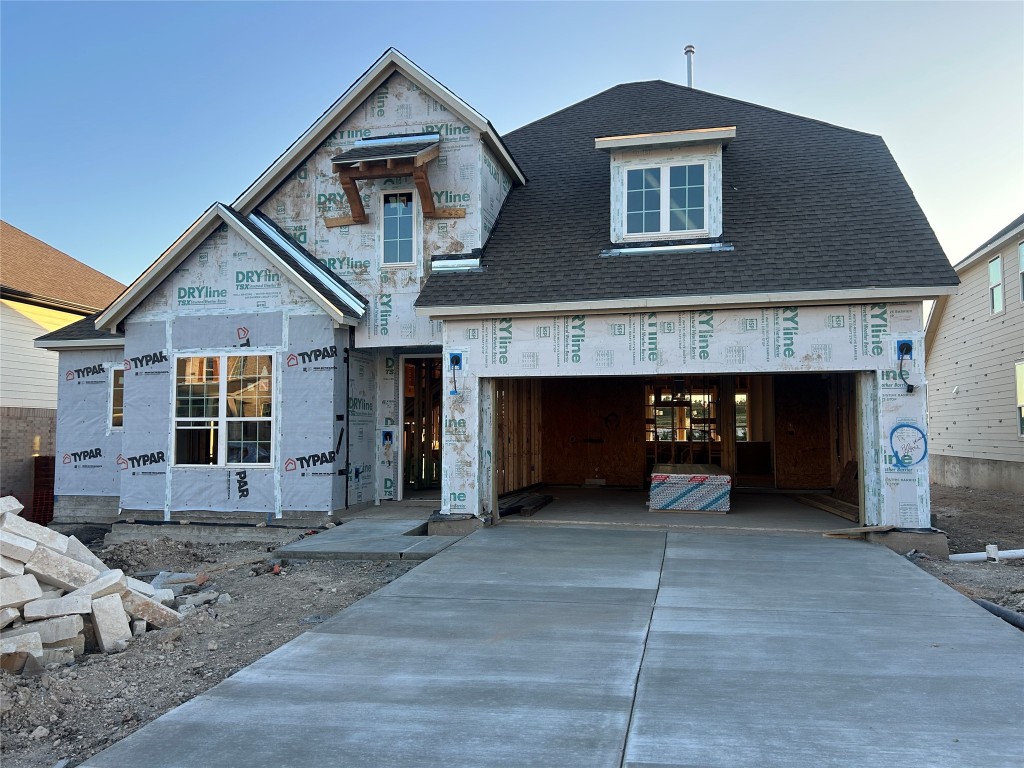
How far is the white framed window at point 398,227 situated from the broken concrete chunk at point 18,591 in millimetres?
7412

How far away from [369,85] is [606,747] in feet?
37.1

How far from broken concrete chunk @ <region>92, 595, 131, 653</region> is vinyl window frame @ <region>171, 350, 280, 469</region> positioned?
215 inches

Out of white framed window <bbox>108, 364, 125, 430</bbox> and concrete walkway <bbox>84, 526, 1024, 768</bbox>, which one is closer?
concrete walkway <bbox>84, 526, 1024, 768</bbox>

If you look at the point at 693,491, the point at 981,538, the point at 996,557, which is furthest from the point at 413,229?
the point at 981,538

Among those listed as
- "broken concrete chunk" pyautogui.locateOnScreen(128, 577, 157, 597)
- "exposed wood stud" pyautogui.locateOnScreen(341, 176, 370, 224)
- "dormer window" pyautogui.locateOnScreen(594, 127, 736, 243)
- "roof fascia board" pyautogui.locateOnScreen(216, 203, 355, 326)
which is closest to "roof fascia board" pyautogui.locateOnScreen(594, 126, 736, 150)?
"dormer window" pyautogui.locateOnScreen(594, 127, 736, 243)

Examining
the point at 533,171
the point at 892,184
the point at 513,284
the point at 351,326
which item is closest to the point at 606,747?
the point at 513,284

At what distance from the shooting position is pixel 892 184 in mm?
11547

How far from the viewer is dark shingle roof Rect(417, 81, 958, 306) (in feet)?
32.2

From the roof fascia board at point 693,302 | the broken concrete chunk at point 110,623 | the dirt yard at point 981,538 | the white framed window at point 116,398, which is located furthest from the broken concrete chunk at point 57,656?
the white framed window at point 116,398

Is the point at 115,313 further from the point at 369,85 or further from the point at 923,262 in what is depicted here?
the point at 923,262

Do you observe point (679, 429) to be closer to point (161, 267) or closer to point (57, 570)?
point (161, 267)

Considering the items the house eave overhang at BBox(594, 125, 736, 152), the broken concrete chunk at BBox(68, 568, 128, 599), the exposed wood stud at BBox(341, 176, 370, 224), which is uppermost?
the house eave overhang at BBox(594, 125, 736, 152)

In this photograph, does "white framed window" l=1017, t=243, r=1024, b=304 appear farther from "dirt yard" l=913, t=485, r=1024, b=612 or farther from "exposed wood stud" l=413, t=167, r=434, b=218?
"exposed wood stud" l=413, t=167, r=434, b=218

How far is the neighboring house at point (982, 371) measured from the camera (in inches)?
642
